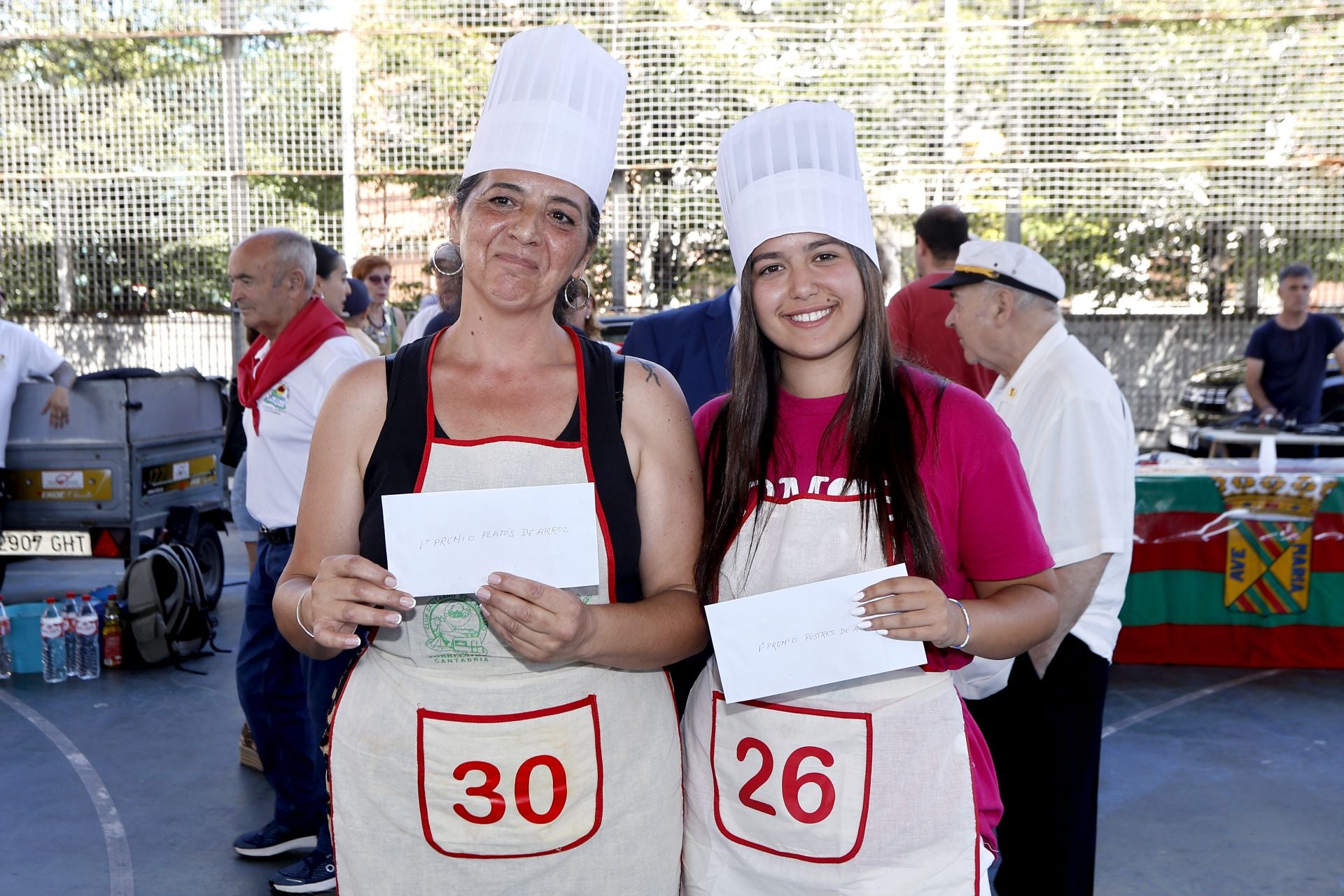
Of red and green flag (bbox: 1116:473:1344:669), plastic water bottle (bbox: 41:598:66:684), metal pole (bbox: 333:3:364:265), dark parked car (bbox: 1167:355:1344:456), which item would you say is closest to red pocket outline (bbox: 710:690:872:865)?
red and green flag (bbox: 1116:473:1344:669)

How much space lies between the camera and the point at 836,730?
1.79m

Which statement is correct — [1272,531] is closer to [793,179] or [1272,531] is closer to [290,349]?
[290,349]

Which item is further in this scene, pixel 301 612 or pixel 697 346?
pixel 697 346

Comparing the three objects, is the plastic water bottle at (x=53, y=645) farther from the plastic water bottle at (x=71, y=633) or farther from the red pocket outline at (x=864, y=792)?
the red pocket outline at (x=864, y=792)

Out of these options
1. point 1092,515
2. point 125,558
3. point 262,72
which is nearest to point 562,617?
point 1092,515

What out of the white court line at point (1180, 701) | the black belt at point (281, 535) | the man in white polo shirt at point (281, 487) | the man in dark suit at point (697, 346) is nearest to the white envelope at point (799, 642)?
the man in dark suit at point (697, 346)

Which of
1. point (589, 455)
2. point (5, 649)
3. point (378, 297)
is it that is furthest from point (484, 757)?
point (378, 297)

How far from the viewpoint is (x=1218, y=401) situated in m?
11.0

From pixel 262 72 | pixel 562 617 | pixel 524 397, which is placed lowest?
pixel 562 617

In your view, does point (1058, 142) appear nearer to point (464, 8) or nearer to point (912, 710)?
point (464, 8)

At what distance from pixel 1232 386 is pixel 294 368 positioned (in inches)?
377

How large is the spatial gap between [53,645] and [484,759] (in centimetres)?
540

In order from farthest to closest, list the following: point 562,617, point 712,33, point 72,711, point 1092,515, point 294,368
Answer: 1. point 712,33
2. point 72,711
3. point 294,368
4. point 1092,515
5. point 562,617

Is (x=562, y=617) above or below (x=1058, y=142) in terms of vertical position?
below
